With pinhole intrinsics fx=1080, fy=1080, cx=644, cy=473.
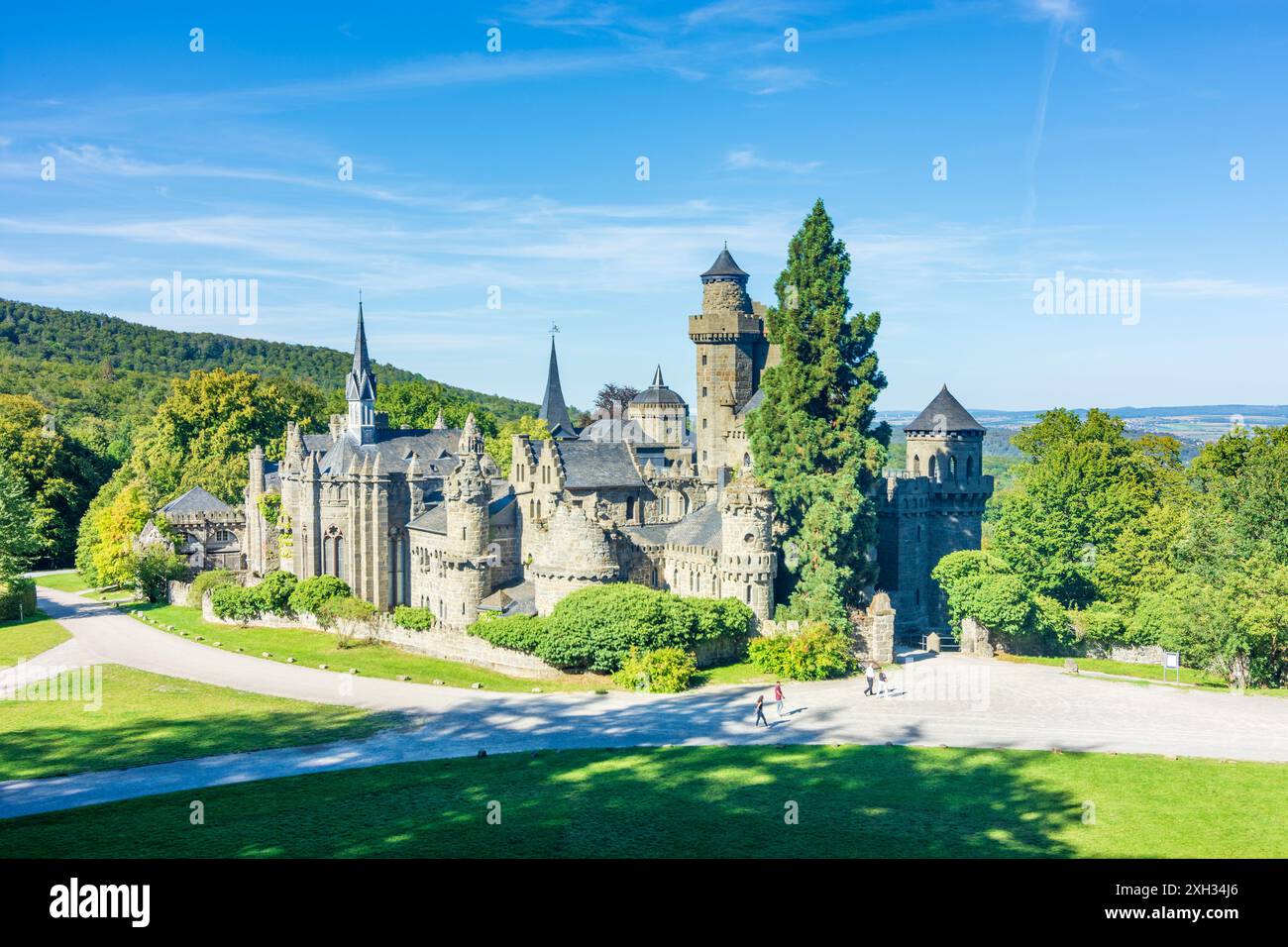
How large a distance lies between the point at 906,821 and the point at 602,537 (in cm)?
2286

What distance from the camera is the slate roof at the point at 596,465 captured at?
55.9m

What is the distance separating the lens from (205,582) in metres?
59.7

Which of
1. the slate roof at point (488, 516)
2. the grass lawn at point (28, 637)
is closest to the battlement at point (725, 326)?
the slate roof at point (488, 516)

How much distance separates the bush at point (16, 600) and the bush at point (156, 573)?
606 centimetres

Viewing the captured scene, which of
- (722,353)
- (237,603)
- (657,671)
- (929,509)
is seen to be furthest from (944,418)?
(237,603)

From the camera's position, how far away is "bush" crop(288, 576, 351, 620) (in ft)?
179

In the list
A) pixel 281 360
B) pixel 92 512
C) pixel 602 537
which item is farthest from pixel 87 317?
pixel 602 537

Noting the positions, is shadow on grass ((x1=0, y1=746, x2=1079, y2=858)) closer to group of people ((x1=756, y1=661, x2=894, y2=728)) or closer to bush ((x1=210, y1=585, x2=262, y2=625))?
group of people ((x1=756, y1=661, x2=894, y2=728))

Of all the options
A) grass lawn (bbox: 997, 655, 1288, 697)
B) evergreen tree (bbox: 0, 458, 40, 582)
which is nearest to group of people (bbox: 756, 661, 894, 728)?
grass lawn (bbox: 997, 655, 1288, 697)

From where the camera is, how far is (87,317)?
158500 mm

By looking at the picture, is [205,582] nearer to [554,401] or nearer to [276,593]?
[276,593]

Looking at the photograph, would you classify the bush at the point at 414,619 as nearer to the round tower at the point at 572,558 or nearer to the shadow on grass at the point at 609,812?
the round tower at the point at 572,558

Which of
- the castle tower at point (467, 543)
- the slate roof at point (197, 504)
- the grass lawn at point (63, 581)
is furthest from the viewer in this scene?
the grass lawn at point (63, 581)
